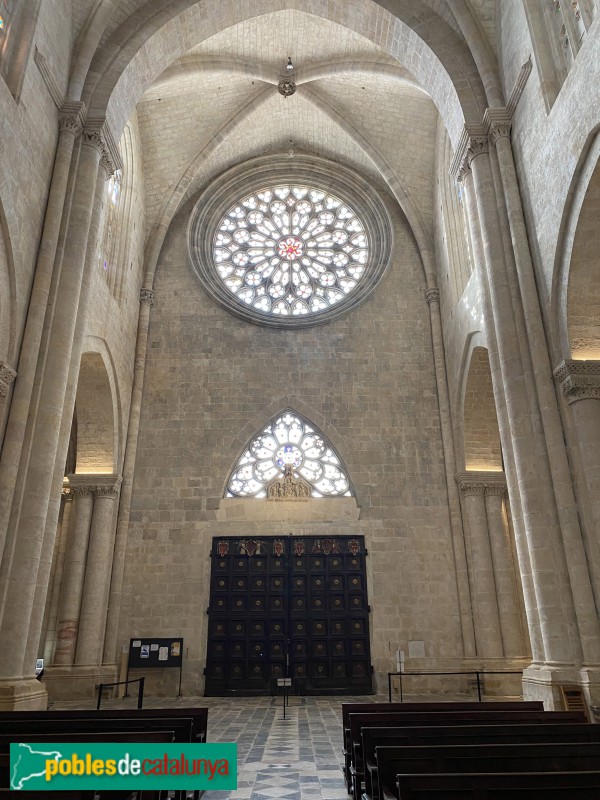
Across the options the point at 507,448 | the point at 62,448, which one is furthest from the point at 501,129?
the point at 62,448

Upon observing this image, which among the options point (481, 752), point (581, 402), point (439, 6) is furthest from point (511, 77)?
point (481, 752)

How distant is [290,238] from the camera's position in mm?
18312

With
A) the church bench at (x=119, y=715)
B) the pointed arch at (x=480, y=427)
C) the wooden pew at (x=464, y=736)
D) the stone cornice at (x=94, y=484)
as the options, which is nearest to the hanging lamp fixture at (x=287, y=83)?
the pointed arch at (x=480, y=427)

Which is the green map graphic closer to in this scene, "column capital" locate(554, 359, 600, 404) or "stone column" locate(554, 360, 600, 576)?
"stone column" locate(554, 360, 600, 576)

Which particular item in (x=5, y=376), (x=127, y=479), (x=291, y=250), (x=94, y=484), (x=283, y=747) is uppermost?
(x=291, y=250)

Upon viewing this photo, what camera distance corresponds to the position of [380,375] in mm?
16188

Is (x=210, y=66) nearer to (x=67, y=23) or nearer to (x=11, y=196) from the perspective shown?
(x=67, y=23)

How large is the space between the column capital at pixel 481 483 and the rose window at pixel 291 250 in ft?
19.5

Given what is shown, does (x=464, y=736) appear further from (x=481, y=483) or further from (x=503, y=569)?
(x=481, y=483)

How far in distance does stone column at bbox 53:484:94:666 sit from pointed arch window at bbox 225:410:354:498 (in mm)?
3286

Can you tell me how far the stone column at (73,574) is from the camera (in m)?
12.9

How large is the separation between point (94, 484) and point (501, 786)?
12.4 m

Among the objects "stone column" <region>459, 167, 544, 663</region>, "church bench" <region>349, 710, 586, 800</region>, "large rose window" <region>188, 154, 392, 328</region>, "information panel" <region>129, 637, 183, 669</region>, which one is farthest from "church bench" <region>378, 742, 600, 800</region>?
"large rose window" <region>188, 154, 392, 328</region>

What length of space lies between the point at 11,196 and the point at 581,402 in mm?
8670
